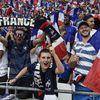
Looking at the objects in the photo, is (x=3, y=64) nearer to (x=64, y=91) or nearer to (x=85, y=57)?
(x=85, y=57)

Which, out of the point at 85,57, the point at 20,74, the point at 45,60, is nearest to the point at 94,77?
the point at 85,57

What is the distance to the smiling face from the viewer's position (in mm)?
6836

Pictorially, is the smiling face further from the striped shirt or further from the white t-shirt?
the white t-shirt

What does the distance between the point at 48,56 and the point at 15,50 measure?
A: 49.7 inches

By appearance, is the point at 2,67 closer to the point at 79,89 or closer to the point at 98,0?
the point at 79,89

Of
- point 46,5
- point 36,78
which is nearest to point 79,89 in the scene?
point 36,78

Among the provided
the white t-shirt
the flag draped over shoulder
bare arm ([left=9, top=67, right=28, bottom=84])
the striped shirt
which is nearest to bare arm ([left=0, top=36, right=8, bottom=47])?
the white t-shirt

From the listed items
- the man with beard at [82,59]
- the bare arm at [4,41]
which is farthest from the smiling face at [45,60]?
the bare arm at [4,41]

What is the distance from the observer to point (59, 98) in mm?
7059

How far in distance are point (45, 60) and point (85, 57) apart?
0.69m

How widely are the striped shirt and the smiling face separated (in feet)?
1.90

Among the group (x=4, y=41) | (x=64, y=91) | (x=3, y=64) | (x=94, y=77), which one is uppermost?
(x=4, y=41)

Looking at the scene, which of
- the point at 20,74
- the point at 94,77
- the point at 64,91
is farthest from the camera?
the point at 20,74

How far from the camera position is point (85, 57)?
7227 millimetres
